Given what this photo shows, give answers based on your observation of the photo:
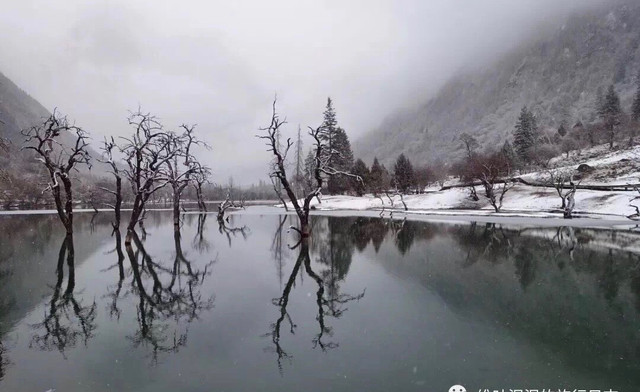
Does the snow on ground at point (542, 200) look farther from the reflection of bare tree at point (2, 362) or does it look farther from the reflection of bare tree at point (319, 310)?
the reflection of bare tree at point (2, 362)

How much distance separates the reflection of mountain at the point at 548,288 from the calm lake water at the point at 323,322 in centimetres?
6

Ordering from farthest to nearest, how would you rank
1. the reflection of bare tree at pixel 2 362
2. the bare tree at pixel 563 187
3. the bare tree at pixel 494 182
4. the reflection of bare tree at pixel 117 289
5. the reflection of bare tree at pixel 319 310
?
the bare tree at pixel 494 182 < the bare tree at pixel 563 187 < the reflection of bare tree at pixel 117 289 < the reflection of bare tree at pixel 319 310 < the reflection of bare tree at pixel 2 362

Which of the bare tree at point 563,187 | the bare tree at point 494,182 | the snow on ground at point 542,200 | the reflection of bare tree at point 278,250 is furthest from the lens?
the bare tree at point 494,182

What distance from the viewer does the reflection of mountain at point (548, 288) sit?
24.3ft

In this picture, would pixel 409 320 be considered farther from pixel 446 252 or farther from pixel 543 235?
pixel 543 235

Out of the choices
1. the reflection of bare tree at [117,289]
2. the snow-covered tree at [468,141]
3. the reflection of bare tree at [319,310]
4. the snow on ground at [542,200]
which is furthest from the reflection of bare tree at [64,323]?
the snow-covered tree at [468,141]

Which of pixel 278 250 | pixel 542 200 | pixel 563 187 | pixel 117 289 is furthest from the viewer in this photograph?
pixel 542 200

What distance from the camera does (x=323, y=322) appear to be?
8984mm

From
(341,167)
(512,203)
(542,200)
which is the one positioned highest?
(341,167)

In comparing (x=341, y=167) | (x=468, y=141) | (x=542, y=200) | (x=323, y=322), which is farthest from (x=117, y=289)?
(x=468, y=141)

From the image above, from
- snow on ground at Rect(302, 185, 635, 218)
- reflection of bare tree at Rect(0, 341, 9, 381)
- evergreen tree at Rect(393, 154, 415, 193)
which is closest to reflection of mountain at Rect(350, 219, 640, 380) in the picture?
reflection of bare tree at Rect(0, 341, 9, 381)

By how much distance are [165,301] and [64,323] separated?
2.50 m

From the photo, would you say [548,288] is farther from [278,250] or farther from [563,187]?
[563,187]

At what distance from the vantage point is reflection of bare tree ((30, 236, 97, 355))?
25.7 feet
